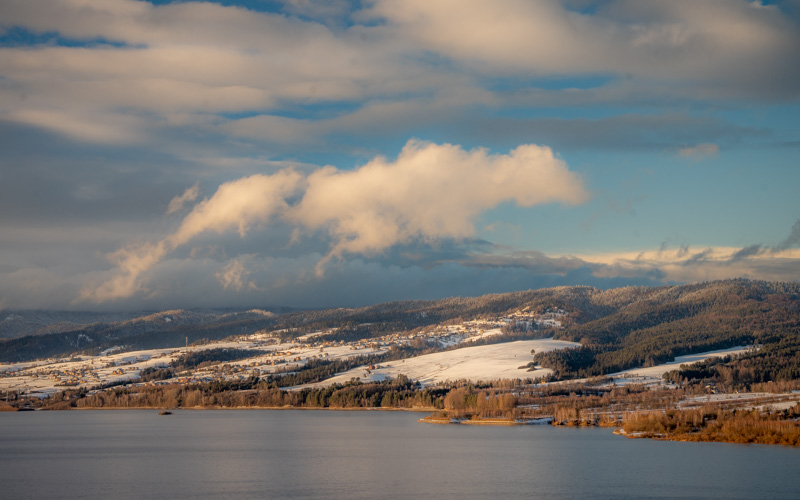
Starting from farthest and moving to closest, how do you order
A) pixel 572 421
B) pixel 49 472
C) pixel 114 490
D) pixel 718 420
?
pixel 572 421 → pixel 718 420 → pixel 49 472 → pixel 114 490

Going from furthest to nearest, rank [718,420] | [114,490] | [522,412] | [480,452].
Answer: [522,412] < [718,420] < [480,452] < [114,490]

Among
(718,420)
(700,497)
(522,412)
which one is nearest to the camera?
(700,497)

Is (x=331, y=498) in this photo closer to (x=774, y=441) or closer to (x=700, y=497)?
(x=700, y=497)

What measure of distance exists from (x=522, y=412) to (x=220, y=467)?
104844 millimetres

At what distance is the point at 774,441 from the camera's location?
421 feet

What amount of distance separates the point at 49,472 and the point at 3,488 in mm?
13581

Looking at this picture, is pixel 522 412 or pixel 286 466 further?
pixel 522 412

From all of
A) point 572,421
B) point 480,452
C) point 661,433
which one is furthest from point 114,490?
point 572,421

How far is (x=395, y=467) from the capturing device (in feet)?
346

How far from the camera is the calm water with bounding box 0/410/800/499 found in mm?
85812

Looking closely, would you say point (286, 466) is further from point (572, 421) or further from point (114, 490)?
point (572, 421)

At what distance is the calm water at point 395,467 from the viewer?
282ft

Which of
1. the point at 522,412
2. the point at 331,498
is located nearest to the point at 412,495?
the point at 331,498

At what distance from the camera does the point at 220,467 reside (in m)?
108
